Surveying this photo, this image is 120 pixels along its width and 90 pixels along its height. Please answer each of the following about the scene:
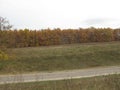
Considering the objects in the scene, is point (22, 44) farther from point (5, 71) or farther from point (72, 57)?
point (5, 71)

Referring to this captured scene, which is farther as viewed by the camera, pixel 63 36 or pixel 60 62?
pixel 63 36

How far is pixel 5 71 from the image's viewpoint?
31156mm

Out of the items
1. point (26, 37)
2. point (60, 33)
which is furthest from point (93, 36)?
point (26, 37)

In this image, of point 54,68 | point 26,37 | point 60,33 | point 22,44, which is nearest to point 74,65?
point 54,68

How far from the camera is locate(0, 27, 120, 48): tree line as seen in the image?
70312 millimetres

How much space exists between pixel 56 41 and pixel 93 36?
35.6ft

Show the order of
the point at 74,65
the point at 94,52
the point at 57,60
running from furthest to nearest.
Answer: the point at 94,52 → the point at 57,60 → the point at 74,65

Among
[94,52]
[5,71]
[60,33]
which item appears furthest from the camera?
[60,33]

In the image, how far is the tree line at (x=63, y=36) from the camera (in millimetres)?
70312

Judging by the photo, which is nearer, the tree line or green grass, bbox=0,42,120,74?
green grass, bbox=0,42,120,74

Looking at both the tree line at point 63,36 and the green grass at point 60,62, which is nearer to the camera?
the green grass at point 60,62

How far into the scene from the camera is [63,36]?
7612 cm

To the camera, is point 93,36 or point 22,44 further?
point 93,36

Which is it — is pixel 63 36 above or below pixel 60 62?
below
